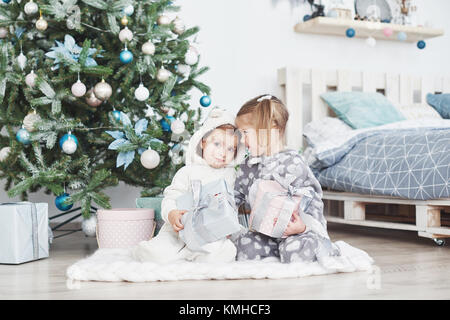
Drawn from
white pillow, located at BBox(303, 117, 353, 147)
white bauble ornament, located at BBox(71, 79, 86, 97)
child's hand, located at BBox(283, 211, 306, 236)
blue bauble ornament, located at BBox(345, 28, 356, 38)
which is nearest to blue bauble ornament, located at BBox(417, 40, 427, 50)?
blue bauble ornament, located at BBox(345, 28, 356, 38)

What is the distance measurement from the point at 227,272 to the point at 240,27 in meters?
1.92

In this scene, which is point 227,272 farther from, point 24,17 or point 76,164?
point 24,17

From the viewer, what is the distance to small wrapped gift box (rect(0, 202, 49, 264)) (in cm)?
155

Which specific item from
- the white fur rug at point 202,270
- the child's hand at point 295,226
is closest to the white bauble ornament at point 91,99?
the white fur rug at point 202,270

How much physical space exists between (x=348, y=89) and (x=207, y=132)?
151 centimetres

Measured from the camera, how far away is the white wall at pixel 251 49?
2811mm

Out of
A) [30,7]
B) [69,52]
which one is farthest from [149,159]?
[30,7]

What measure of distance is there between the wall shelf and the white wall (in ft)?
0.23

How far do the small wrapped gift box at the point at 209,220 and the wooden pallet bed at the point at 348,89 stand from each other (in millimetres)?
1006

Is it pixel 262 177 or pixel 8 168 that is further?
pixel 8 168
